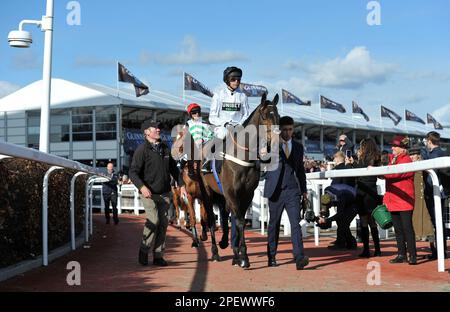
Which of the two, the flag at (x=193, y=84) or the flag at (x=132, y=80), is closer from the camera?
the flag at (x=132, y=80)

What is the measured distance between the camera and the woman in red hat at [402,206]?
26.7 ft

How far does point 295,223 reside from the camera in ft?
26.8

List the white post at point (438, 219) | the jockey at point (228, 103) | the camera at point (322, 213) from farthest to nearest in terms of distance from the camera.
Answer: the jockey at point (228, 103), the camera at point (322, 213), the white post at point (438, 219)

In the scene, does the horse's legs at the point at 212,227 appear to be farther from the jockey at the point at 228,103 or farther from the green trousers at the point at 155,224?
the jockey at the point at 228,103

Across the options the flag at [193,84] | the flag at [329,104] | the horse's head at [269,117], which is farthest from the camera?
the flag at [329,104]

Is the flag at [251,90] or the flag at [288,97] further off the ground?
the flag at [288,97]

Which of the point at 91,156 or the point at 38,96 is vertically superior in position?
the point at 38,96

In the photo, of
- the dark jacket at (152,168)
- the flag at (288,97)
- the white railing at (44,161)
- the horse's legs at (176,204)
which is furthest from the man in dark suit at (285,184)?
the flag at (288,97)

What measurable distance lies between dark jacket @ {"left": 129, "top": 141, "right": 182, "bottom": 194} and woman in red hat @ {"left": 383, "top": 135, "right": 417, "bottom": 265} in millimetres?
2802

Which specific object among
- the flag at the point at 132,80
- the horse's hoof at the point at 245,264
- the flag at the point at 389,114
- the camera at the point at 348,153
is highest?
the flag at the point at 389,114

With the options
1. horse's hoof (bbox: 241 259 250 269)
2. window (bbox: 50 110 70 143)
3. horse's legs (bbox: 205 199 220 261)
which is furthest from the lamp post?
window (bbox: 50 110 70 143)

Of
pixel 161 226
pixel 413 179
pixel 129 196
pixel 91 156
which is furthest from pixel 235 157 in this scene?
pixel 91 156

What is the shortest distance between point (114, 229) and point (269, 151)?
894 cm
